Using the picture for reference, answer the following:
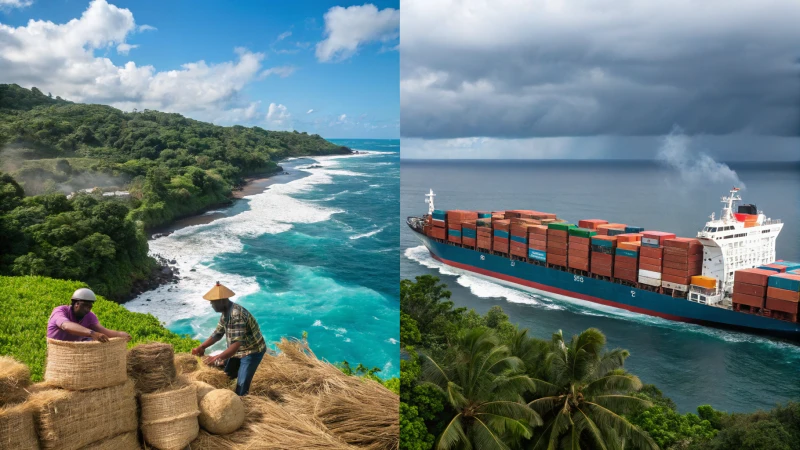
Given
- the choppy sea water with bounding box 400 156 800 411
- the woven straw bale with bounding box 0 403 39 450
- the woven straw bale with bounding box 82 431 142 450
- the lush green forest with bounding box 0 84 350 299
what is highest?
the lush green forest with bounding box 0 84 350 299

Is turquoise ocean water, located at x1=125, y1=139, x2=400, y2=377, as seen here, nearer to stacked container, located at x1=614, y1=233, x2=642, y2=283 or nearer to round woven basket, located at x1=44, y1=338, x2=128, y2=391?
round woven basket, located at x1=44, y1=338, x2=128, y2=391

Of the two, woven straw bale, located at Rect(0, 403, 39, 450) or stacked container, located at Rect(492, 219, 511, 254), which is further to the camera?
stacked container, located at Rect(492, 219, 511, 254)

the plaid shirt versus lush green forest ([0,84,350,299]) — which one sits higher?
lush green forest ([0,84,350,299])

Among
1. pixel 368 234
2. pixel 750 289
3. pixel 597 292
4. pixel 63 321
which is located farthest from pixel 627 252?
pixel 63 321

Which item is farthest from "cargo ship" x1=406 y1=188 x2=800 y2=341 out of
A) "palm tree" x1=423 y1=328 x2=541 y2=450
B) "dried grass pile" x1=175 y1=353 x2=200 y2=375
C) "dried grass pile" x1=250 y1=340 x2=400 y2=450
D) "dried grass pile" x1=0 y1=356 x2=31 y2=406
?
"dried grass pile" x1=0 y1=356 x2=31 y2=406

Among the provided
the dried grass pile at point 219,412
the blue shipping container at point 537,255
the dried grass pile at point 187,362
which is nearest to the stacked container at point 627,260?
the blue shipping container at point 537,255

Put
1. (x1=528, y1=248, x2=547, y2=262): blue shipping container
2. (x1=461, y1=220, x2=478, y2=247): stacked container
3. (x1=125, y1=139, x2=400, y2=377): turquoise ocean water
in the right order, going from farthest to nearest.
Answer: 1. (x1=461, y1=220, x2=478, y2=247): stacked container
2. (x1=528, y1=248, x2=547, y2=262): blue shipping container
3. (x1=125, y1=139, x2=400, y2=377): turquoise ocean water

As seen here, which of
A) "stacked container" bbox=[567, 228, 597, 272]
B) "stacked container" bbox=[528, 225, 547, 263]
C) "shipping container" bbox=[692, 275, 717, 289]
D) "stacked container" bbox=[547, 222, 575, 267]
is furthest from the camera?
"stacked container" bbox=[528, 225, 547, 263]

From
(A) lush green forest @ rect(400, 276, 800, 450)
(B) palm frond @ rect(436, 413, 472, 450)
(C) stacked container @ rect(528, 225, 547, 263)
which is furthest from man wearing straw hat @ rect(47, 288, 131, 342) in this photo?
(C) stacked container @ rect(528, 225, 547, 263)
